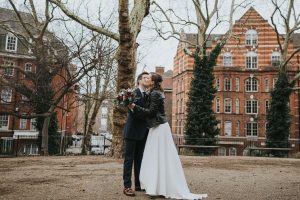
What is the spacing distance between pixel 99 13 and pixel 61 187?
63.4 feet

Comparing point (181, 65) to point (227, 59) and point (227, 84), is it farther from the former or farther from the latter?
point (227, 84)

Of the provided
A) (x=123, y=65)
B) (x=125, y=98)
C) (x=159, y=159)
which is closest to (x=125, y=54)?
(x=123, y=65)

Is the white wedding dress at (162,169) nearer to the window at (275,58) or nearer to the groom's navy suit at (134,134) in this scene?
the groom's navy suit at (134,134)

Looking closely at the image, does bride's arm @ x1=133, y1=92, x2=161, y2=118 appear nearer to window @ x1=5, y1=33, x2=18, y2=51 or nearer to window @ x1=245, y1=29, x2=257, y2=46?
window @ x1=5, y1=33, x2=18, y2=51

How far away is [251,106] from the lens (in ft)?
149

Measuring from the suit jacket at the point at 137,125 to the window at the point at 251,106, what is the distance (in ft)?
139

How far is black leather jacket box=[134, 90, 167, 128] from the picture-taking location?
16.9 feet

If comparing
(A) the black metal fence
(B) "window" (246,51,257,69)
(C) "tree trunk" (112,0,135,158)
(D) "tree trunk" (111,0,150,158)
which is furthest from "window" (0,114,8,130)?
(B) "window" (246,51,257,69)

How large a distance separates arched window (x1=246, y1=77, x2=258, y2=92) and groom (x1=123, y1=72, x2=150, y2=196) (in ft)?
141

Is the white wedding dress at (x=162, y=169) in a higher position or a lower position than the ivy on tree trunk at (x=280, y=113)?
lower

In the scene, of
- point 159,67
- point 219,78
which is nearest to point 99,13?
point 219,78

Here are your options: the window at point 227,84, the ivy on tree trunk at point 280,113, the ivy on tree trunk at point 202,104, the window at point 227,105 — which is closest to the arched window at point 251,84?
the window at point 227,84

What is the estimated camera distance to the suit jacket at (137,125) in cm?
534

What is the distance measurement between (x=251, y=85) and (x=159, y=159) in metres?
43.6
